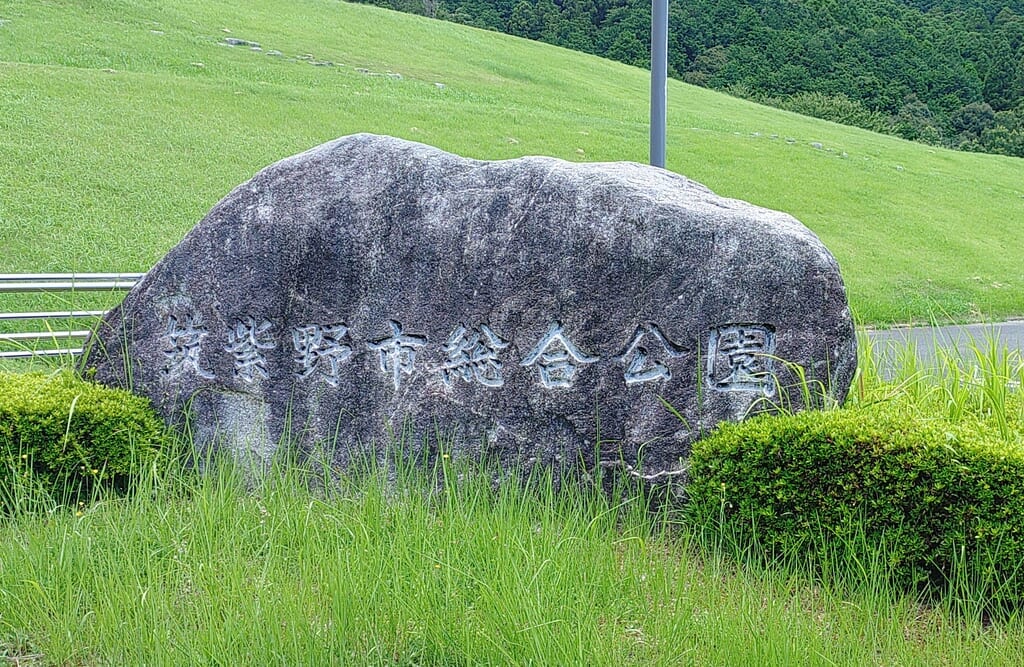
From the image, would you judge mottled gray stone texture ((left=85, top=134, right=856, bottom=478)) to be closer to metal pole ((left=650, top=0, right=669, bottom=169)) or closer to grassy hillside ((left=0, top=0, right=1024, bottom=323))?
metal pole ((left=650, top=0, right=669, bottom=169))

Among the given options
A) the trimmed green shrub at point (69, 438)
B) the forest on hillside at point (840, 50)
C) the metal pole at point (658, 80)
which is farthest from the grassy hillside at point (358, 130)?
the forest on hillside at point (840, 50)

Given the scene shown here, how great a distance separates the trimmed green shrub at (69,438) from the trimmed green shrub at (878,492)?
226cm

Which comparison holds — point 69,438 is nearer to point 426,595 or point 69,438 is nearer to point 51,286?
point 51,286

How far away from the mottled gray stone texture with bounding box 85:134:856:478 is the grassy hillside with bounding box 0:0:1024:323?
9.00 feet

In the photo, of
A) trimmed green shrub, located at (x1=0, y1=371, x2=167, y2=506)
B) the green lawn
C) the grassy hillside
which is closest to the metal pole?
the grassy hillside

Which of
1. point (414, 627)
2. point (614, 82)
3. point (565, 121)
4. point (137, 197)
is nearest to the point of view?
point (414, 627)

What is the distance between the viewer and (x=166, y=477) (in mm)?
3619

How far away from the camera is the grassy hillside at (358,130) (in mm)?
9656

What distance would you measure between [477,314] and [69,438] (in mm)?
1671

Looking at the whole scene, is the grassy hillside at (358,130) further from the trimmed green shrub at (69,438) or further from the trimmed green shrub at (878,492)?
the trimmed green shrub at (69,438)

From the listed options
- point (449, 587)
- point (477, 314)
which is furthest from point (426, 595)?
point (477, 314)

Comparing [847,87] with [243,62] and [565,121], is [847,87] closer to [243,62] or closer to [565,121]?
[565,121]

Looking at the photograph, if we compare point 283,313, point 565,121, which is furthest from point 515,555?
point 565,121

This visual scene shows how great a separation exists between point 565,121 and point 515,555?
47.3 feet
